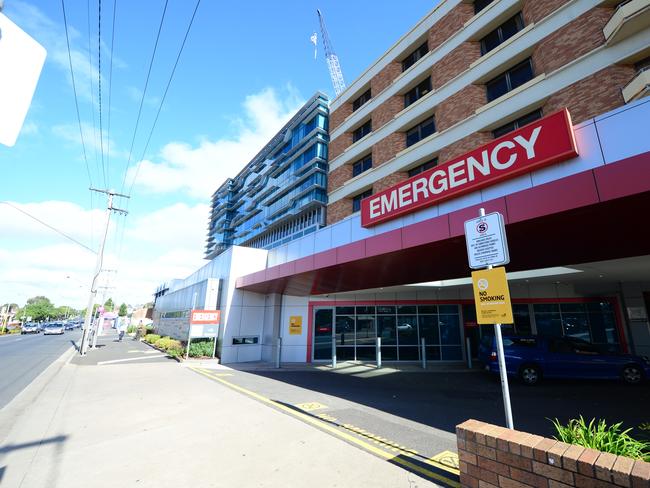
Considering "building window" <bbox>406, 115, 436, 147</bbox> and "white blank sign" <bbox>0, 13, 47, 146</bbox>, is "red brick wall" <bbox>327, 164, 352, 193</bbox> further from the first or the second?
"white blank sign" <bbox>0, 13, 47, 146</bbox>

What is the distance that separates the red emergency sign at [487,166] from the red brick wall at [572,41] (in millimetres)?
11210

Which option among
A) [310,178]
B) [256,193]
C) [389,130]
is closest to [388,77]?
→ [389,130]

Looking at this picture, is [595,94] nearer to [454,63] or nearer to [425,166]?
[454,63]

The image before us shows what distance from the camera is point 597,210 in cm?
562

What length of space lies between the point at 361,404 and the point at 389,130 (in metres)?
19.6

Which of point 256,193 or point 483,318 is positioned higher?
point 256,193

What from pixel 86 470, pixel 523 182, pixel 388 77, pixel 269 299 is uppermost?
pixel 388 77

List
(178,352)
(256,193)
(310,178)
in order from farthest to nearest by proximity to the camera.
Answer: (256,193)
(310,178)
(178,352)

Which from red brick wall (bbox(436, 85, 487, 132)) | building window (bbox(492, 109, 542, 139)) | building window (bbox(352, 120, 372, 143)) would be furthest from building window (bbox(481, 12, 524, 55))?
building window (bbox(352, 120, 372, 143))

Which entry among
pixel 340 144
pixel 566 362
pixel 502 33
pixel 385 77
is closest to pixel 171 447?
pixel 566 362

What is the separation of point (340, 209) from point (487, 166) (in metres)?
19.0

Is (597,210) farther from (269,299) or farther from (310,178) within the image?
(310,178)

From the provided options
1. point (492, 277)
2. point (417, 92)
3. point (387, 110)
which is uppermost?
point (417, 92)

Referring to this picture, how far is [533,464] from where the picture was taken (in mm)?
3201
